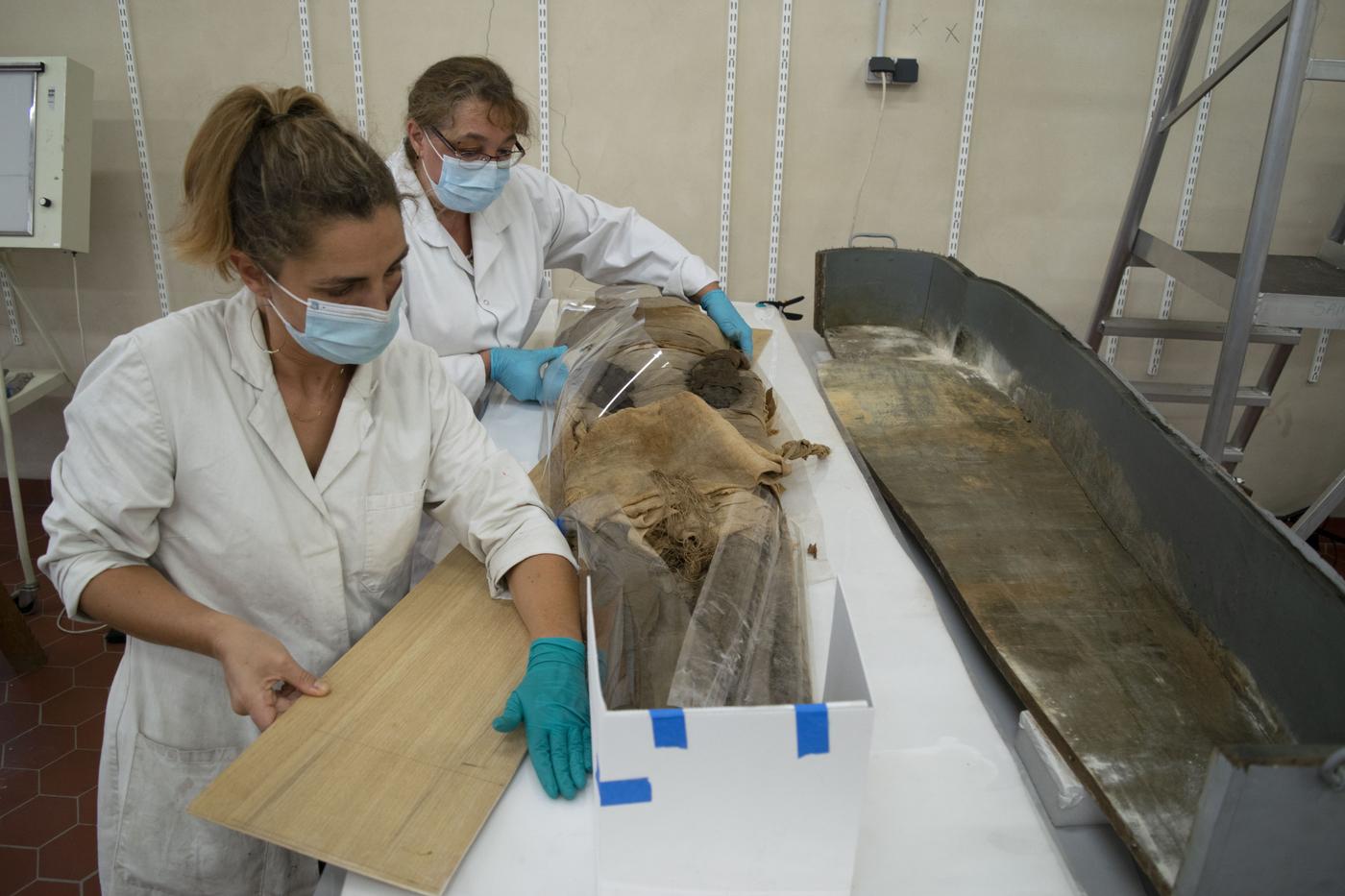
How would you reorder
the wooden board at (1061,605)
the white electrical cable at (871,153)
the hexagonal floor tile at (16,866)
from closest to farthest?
the wooden board at (1061,605), the hexagonal floor tile at (16,866), the white electrical cable at (871,153)

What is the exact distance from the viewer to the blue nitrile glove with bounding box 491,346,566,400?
196cm

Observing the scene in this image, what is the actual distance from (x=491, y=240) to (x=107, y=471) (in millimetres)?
1198

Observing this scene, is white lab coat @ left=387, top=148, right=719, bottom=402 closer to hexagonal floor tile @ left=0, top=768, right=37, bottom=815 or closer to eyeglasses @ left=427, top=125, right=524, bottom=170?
eyeglasses @ left=427, top=125, right=524, bottom=170

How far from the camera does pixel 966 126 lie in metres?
3.04

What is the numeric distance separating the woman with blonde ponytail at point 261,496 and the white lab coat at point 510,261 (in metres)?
0.62

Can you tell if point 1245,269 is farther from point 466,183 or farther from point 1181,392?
point 466,183

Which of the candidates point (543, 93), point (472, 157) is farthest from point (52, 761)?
point (543, 93)

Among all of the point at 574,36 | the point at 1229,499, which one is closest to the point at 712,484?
the point at 1229,499

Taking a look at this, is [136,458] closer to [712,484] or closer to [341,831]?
[341,831]

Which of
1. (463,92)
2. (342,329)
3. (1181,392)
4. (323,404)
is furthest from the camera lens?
(1181,392)

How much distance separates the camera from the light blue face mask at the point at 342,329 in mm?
1085

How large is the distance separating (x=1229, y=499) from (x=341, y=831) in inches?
47.3

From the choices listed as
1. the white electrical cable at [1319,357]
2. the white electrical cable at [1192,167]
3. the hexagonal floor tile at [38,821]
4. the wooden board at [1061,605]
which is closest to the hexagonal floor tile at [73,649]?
the hexagonal floor tile at [38,821]

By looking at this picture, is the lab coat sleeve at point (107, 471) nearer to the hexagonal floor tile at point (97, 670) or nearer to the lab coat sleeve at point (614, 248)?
the lab coat sleeve at point (614, 248)
